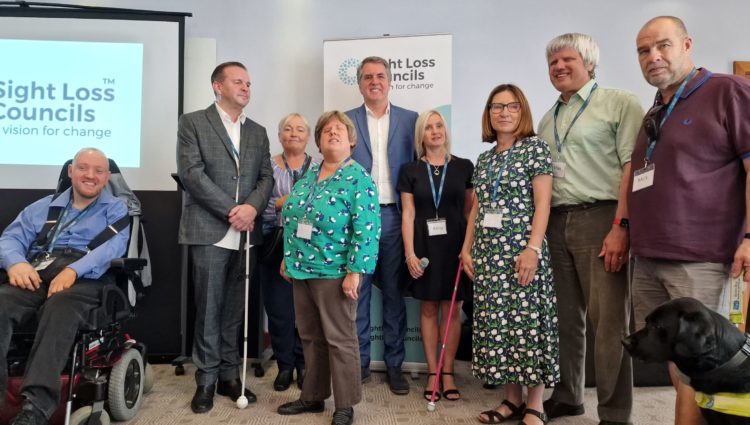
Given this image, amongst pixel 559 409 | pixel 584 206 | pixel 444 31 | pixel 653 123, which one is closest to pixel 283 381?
pixel 559 409

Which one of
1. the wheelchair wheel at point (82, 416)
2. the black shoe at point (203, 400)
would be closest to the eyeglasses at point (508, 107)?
the black shoe at point (203, 400)

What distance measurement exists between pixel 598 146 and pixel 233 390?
222 centimetres

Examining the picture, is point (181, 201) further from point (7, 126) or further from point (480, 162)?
point (480, 162)

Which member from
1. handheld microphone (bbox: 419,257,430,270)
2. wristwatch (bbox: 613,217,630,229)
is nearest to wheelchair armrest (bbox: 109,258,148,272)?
handheld microphone (bbox: 419,257,430,270)

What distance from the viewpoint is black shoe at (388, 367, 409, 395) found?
9.49 ft

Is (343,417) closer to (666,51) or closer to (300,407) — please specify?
(300,407)

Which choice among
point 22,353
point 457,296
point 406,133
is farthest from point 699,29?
point 22,353

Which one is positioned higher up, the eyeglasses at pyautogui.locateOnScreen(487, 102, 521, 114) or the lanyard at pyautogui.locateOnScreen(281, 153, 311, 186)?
the eyeglasses at pyautogui.locateOnScreen(487, 102, 521, 114)

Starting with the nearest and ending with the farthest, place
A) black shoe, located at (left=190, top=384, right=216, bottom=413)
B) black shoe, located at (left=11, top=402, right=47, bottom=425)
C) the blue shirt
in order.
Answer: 1. black shoe, located at (left=11, top=402, right=47, bottom=425)
2. the blue shirt
3. black shoe, located at (left=190, top=384, right=216, bottom=413)

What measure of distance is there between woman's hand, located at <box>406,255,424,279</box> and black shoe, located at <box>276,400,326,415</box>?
84cm

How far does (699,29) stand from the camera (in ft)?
13.9

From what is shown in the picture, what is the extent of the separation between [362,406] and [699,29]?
4139mm

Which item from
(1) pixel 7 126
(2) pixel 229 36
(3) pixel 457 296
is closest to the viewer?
(3) pixel 457 296

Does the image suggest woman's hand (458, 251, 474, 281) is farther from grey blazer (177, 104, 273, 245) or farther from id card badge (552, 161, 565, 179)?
grey blazer (177, 104, 273, 245)
